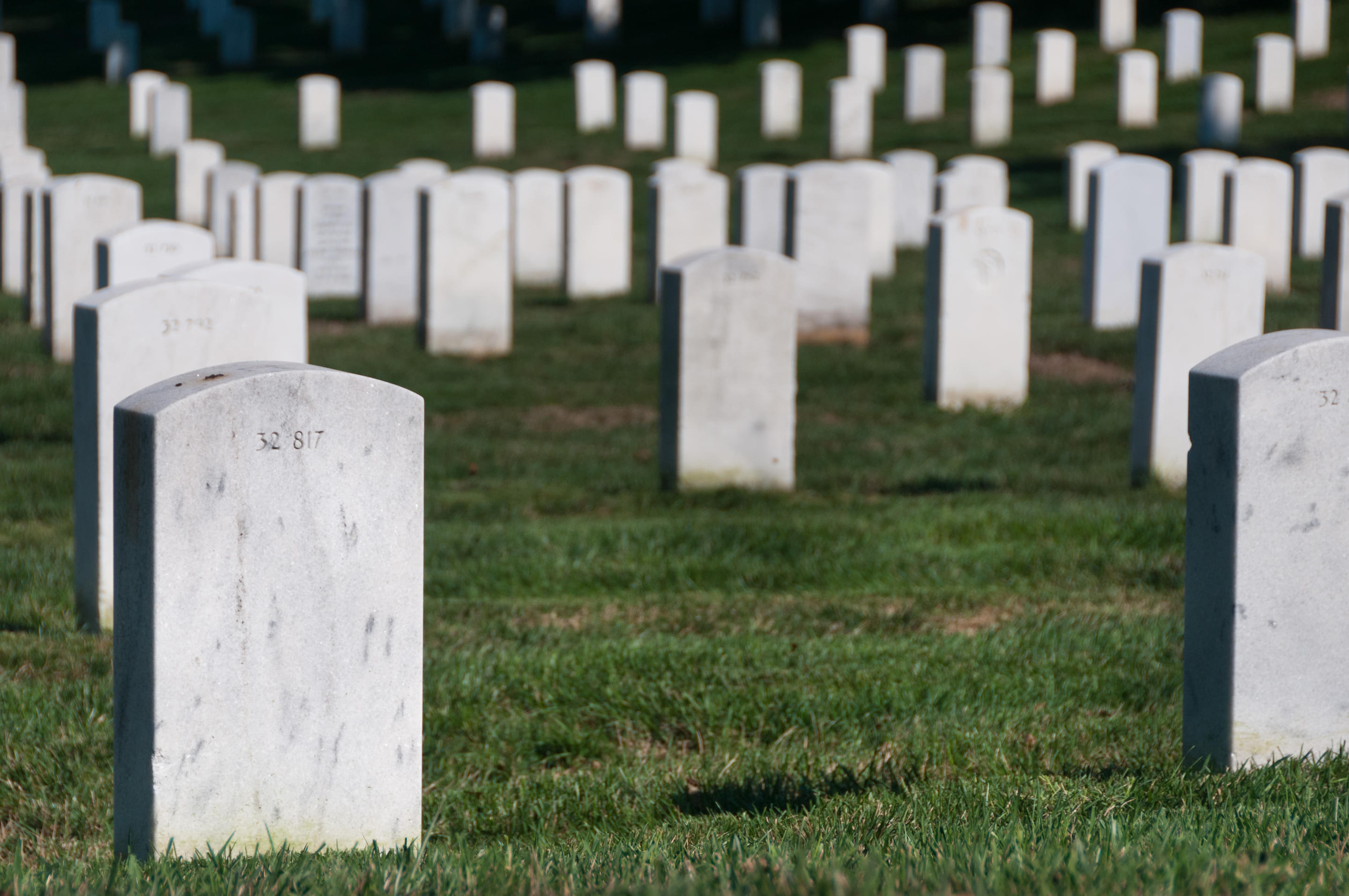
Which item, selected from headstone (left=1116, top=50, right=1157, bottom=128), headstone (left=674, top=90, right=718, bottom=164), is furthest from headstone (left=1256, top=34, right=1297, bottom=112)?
headstone (left=674, top=90, right=718, bottom=164)

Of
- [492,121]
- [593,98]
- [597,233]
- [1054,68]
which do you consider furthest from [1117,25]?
[597,233]

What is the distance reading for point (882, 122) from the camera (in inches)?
1083

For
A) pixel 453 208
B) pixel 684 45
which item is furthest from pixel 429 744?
pixel 684 45

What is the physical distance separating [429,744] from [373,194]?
386 inches

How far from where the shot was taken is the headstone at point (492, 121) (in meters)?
26.2

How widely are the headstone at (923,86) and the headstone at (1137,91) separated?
313cm

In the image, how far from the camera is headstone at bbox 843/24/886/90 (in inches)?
1156

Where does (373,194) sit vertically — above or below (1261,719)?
above

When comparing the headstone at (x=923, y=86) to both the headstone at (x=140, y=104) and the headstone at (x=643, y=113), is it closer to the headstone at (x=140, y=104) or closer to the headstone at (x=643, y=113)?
the headstone at (x=643, y=113)

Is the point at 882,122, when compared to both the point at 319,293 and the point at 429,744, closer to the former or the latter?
the point at 319,293

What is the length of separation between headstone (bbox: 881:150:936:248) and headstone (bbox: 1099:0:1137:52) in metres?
12.4

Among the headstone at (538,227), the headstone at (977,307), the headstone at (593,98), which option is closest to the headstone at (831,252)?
the headstone at (977,307)

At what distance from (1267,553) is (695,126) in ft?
71.1

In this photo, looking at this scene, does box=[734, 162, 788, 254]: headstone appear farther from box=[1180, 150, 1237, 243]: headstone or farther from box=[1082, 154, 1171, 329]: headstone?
box=[1180, 150, 1237, 243]: headstone
